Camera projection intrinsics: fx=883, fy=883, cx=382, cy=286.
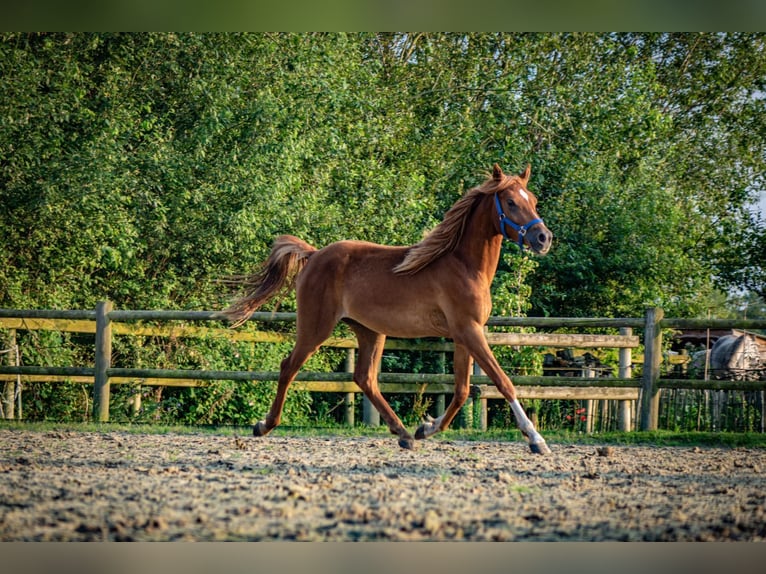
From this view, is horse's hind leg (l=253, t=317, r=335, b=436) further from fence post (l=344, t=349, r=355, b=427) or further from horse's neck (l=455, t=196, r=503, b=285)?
fence post (l=344, t=349, r=355, b=427)

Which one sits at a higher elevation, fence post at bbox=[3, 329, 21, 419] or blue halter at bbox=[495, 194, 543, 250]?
blue halter at bbox=[495, 194, 543, 250]

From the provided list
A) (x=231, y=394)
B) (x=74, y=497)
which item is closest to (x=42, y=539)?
(x=74, y=497)

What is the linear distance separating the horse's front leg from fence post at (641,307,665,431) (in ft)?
8.69

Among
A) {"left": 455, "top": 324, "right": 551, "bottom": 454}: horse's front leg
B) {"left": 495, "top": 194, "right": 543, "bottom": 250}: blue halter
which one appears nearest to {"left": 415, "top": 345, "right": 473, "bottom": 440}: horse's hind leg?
{"left": 455, "top": 324, "right": 551, "bottom": 454}: horse's front leg

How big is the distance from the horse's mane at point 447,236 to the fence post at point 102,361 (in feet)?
12.3

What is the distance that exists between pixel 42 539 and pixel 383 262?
3.89 metres

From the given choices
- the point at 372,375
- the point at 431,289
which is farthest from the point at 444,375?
the point at 431,289

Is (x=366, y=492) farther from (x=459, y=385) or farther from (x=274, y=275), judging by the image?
(x=274, y=275)

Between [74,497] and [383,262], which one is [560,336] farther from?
[74,497]

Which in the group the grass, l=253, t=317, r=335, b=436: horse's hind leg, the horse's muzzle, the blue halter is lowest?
the grass

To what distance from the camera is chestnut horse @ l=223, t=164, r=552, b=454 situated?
617 cm

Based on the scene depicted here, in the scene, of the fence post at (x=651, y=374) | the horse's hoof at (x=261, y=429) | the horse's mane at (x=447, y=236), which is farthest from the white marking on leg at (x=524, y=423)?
the fence post at (x=651, y=374)

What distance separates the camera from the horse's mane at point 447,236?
6480 mm

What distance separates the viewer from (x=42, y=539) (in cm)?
335
